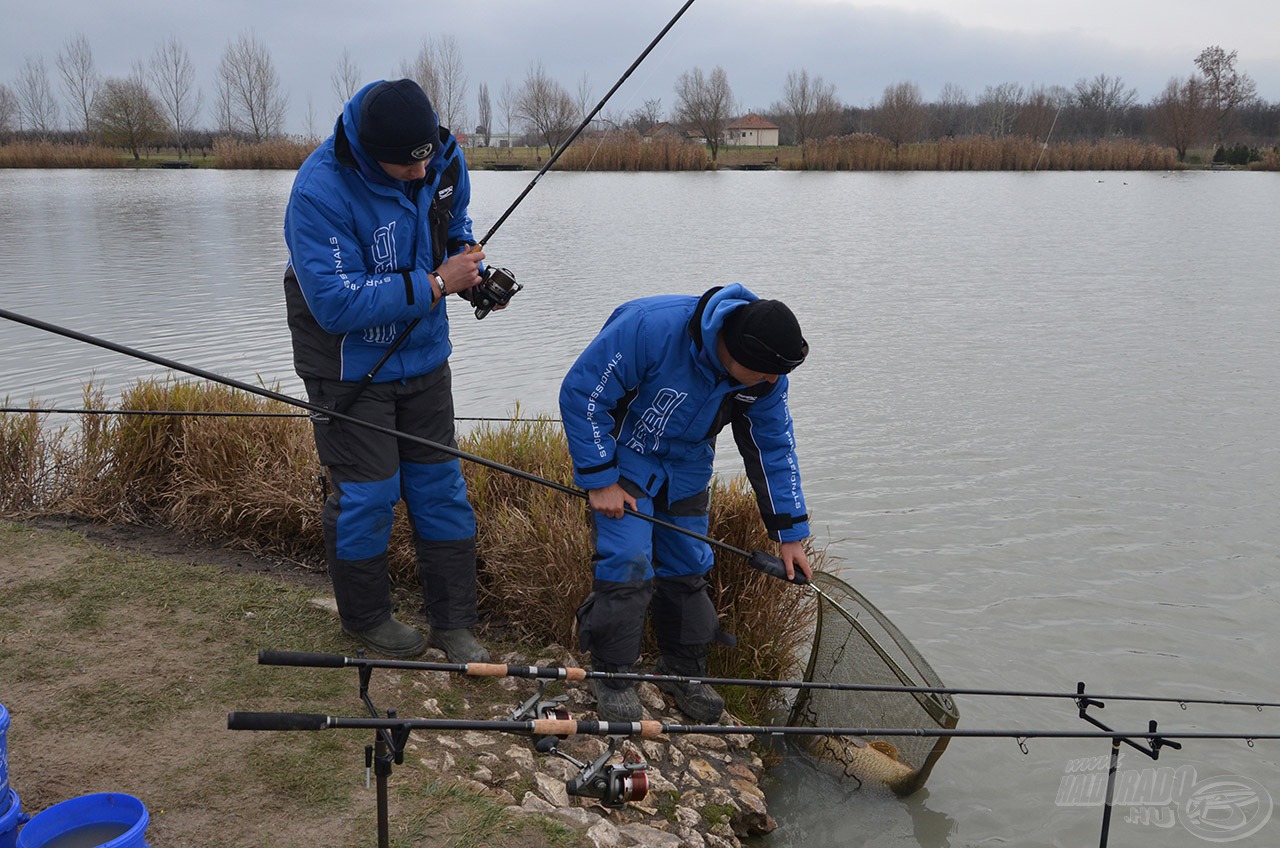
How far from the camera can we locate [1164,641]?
4.97 m

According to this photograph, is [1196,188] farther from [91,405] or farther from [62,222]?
[91,405]

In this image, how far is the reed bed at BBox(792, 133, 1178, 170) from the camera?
33594 millimetres

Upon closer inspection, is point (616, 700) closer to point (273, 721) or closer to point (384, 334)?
point (384, 334)

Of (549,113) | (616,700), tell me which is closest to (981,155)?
(549,113)

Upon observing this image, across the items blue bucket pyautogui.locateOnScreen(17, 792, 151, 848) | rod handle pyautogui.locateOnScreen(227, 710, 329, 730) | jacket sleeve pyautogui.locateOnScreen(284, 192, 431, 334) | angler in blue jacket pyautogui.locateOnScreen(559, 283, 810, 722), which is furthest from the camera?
angler in blue jacket pyautogui.locateOnScreen(559, 283, 810, 722)

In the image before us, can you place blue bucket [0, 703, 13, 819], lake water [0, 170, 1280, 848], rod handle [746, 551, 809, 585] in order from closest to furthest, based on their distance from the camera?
blue bucket [0, 703, 13, 819]
rod handle [746, 551, 809, 585]
lake water [0, 170, 1280, 848]

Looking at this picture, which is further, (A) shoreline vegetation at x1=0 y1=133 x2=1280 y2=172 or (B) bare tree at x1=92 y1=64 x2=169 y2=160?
(B) bare tree at x1=92 y1=64 x2=169 y2=160

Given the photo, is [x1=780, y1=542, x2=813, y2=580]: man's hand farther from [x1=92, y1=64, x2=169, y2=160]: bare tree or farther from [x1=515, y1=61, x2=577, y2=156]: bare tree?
[x1=92, y1=64, x2=169, y2=160]: bare tree

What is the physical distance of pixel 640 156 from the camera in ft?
111

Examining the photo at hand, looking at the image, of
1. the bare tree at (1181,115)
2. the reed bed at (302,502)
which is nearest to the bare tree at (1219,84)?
the bare tree at (1181,115)

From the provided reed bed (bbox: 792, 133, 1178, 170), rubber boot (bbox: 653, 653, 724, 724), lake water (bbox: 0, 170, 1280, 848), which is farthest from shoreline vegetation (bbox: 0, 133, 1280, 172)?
rubber boot (bbox: 653, 653, 724, 724)

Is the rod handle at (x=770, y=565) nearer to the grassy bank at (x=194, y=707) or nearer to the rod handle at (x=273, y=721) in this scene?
the grassy bank at (x=194, y=707)

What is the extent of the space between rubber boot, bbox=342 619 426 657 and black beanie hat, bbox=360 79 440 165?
1.61 meters

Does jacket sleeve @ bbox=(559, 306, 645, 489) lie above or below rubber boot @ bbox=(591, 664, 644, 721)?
above
